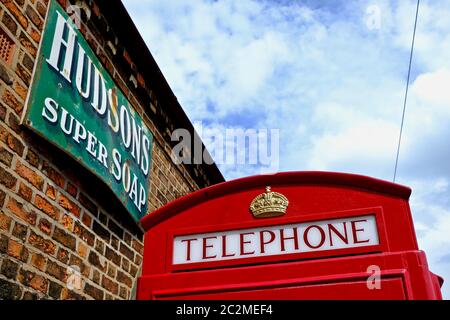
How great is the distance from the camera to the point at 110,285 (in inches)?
114

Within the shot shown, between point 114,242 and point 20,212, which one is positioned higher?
point 114,242

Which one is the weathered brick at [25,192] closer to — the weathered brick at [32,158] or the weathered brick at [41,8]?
the weathered brick at [32,158]

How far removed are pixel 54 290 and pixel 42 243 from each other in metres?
0.24

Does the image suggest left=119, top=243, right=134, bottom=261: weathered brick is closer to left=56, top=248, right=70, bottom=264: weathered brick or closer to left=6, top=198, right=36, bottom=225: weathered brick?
left=56, top=248, right=70, bottom=264: weathered brick

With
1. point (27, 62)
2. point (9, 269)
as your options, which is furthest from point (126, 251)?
point (27, 62)

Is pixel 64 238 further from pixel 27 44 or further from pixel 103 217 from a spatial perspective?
pixel 27 44

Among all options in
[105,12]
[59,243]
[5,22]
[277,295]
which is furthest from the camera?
[105,12]

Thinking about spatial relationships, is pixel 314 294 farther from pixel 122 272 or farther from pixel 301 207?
pixel 122 272

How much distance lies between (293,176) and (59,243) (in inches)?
52.0

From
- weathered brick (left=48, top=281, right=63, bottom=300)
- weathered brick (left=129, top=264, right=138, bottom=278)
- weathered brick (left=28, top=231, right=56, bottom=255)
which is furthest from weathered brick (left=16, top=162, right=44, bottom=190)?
weathered brick (left=129, top=264, right=138, bottom=278)

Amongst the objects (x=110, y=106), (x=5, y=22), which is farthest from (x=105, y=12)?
(x=5, y=22)

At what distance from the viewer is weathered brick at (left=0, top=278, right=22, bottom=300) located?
6.48 feet

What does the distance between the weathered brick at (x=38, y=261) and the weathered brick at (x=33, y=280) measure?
41 mm
